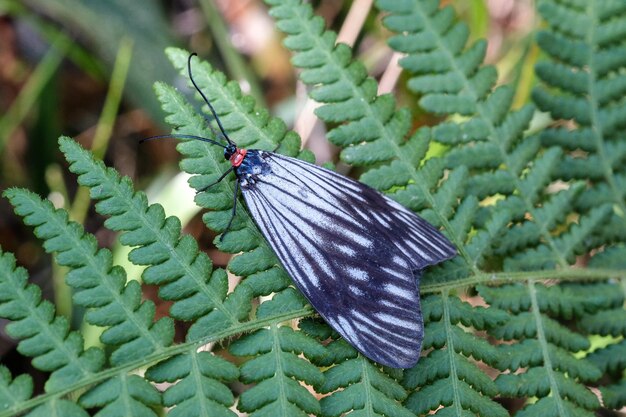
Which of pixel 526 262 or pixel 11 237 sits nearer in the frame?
pixel 526 262

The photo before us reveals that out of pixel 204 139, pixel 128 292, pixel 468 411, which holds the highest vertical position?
pixel 204 139

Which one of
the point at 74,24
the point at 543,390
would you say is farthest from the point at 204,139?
the point at 74,24

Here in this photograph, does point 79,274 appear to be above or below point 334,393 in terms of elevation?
above

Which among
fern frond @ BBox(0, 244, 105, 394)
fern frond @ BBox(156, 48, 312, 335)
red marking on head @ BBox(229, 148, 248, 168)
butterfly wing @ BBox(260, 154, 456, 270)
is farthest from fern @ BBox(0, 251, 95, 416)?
butterfly wing @ BBox(260, 154, 456, 270)

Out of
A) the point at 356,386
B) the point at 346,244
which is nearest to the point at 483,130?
the point at 346,244

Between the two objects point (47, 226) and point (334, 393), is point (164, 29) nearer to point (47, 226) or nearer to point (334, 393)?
point (47, 226)

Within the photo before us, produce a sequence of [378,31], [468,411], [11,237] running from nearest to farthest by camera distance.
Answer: [468,411] → [11,237] → [378,31]

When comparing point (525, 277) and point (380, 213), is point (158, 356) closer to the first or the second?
point (380, 213)

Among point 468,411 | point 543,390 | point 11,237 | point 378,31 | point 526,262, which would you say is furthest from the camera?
point 378,31
